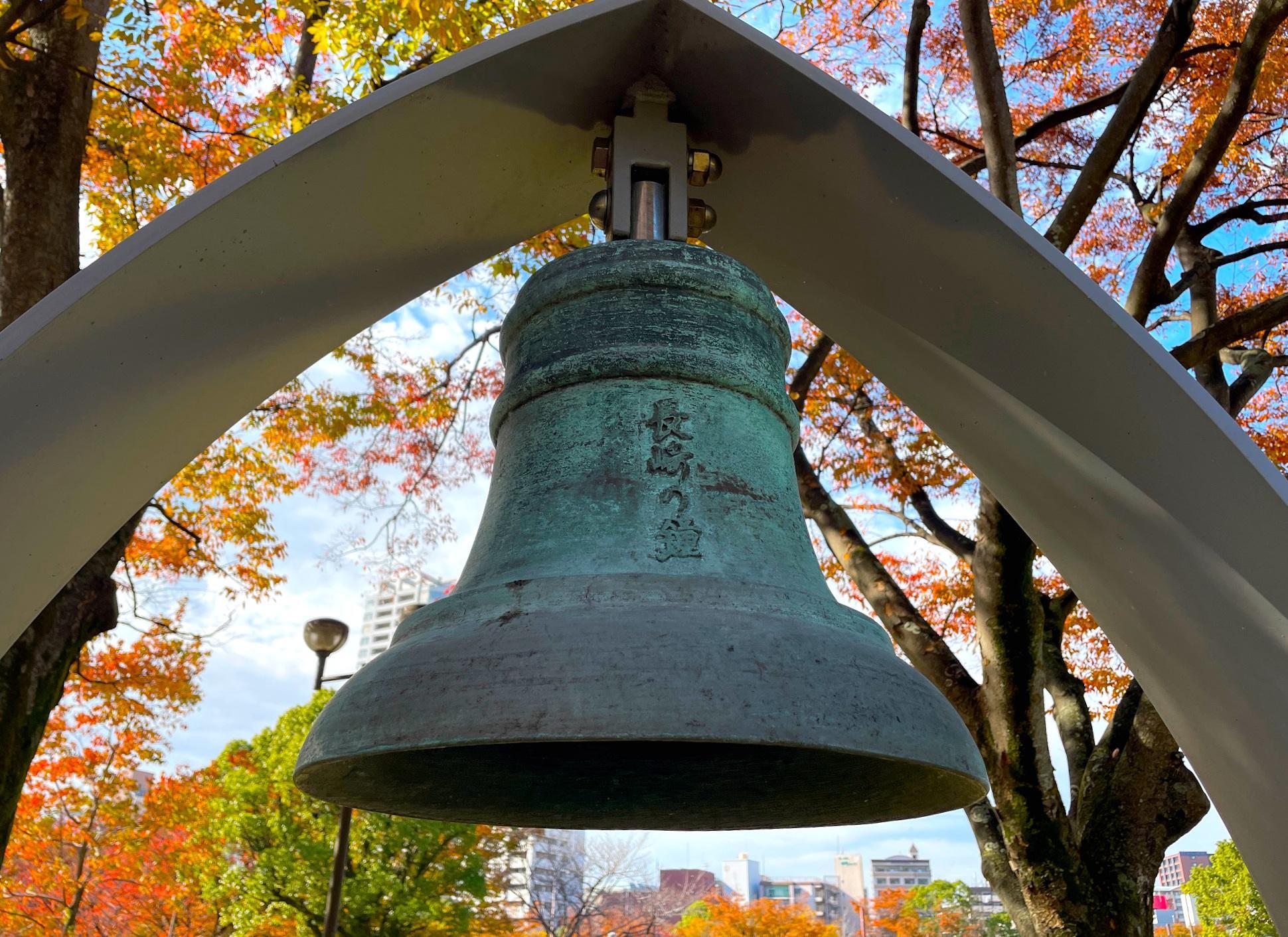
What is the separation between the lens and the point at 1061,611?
5770mm

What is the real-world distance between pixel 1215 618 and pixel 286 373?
220 centimetres

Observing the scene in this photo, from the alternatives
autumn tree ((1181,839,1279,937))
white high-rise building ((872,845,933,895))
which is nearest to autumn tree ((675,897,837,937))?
autumn tree ((1181,839,1279,937))

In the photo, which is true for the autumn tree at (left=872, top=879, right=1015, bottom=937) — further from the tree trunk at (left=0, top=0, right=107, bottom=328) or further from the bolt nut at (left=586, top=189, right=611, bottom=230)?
the bolt nut at (left=586, top=189, right=611, bottom=230)

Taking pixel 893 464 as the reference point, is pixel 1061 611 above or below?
below

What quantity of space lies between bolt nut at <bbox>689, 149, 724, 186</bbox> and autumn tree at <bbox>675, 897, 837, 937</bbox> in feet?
82.5

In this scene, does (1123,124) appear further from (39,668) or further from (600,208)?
(39,668)

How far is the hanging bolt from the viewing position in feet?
7.79

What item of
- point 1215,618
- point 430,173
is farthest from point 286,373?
point 1215,618

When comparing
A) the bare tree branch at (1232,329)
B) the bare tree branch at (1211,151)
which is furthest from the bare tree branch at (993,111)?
the bare tree branch at (1232,329)

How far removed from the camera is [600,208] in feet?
7.86

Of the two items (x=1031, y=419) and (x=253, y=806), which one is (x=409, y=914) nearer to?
(x=253, y=806)

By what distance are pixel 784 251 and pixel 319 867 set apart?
14.6m

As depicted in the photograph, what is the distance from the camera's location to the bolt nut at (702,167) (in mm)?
2457

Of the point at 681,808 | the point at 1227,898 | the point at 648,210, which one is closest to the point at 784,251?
the point at 648,210
